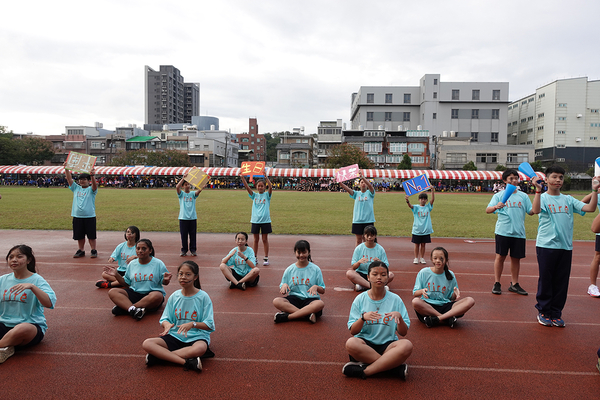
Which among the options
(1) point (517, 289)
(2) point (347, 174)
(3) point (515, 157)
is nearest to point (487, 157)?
(3) point (515, 157)

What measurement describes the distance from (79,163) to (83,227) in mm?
1540

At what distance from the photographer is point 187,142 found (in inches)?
3056

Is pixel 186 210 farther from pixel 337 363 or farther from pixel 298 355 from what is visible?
pixel 337 363

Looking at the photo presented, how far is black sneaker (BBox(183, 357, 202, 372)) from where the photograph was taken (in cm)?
392

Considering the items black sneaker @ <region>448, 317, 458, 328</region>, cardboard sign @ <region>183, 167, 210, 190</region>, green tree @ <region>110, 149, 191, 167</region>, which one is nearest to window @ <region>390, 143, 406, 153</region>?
green tree @ <region>110, 149, 191, 167</region>

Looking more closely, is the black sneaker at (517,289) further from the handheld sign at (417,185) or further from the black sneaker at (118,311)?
the black sneaker at (118,311)

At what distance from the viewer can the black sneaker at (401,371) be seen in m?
3.79

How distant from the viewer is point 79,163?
28.9ft

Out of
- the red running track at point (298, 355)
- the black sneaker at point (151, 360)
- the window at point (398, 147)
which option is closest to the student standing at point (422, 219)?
the red running track at point (298, 355)

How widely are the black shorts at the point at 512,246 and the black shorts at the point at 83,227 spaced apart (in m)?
8.86

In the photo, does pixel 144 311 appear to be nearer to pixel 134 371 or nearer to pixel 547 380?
pixel 134 371

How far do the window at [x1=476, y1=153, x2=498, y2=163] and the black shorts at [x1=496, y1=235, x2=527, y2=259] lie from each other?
225 ft

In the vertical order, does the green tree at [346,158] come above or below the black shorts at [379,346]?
above

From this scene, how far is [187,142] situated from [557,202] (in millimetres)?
78012
